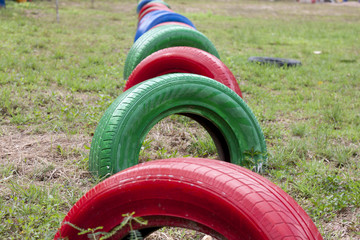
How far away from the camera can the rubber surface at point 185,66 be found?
336cm

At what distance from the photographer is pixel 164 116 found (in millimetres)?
2730

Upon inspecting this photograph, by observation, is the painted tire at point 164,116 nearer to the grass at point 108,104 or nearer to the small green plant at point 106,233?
the grass at point 108,104

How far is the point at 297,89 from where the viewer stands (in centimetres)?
537

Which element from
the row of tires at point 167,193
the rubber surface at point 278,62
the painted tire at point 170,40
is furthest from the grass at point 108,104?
the painted tire at point 170,40

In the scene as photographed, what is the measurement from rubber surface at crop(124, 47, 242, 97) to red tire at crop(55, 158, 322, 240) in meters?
1.83

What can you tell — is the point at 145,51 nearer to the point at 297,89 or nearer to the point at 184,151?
the point at 184,151

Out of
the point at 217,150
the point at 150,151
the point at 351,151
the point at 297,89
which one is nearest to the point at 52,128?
the point at 150,151

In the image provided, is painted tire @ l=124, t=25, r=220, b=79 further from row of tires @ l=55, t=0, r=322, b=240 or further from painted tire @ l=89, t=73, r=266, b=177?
row of tires @ l=55, t=0, r=322, b=240

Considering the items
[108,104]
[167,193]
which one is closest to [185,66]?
[108,104]

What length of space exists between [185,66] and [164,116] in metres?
0.84

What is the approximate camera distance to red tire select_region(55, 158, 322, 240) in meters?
1.39

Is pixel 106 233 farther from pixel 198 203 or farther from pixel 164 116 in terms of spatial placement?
pixel 164 116

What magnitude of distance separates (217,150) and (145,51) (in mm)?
1923

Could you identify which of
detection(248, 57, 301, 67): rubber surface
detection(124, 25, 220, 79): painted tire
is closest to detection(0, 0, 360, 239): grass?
detection(248, 57, 301, 67): rubber surface
